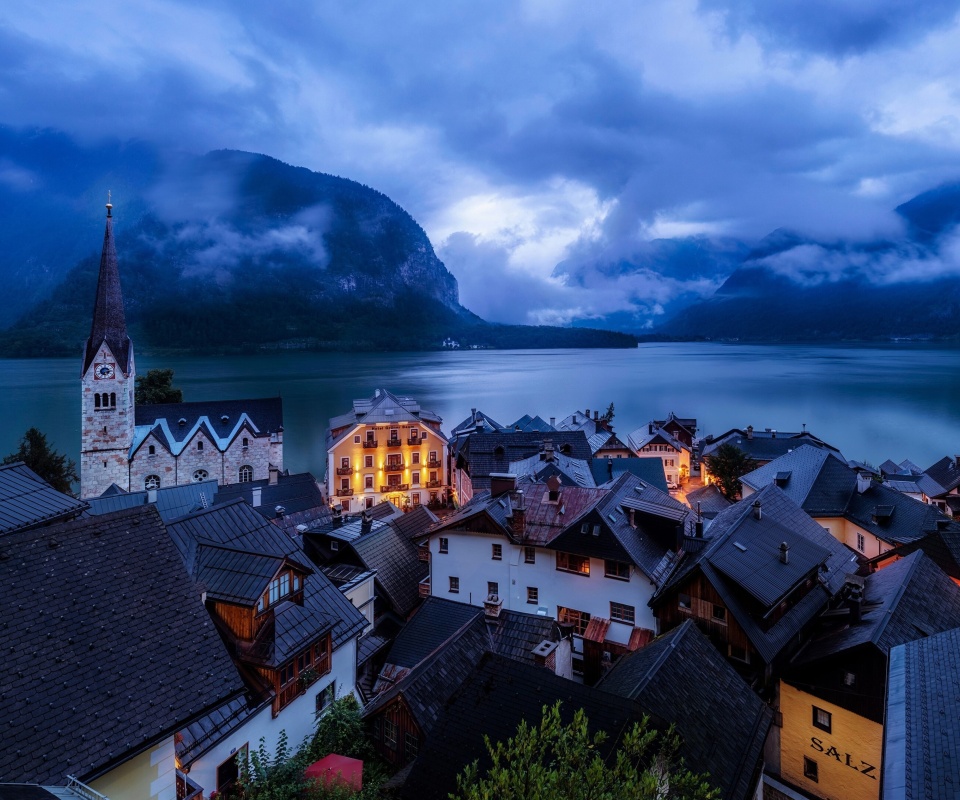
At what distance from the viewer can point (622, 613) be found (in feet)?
75.6

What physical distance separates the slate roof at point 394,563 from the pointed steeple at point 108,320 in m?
40.1

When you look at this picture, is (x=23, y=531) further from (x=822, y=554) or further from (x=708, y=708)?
(x=822, y=554)

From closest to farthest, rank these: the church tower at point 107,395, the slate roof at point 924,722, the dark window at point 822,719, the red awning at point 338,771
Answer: the slate roof at point 924,722 < the red awning at point 338,771 < the dark window at point 822,719 < the church tower at point 107,395

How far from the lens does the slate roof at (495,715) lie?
11.9 metres

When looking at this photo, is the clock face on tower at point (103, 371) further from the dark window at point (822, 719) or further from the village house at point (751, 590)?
the dark window at point (822, 719)

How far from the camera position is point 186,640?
9.80m

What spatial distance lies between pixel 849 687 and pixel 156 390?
3309 inches

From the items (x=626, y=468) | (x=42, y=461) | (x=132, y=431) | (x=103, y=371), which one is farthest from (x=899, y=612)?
(x=103, y=371)

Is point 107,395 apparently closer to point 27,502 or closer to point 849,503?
point 27,502

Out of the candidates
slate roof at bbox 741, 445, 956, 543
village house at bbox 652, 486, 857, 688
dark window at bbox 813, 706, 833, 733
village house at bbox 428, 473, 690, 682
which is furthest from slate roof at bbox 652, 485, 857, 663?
slate roof at bbox 741, 445, 956, 543

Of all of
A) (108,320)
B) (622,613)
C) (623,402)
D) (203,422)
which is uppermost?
(108,320)

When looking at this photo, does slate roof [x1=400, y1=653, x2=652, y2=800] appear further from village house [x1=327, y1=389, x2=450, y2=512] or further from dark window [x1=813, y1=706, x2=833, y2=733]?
village house [x1=327, y1=389, x2=450, y2=512]

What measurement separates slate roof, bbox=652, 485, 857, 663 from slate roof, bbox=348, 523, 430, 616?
446 inches

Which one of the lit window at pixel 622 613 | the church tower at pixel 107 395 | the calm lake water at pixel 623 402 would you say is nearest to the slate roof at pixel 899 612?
the lit window at pixel 622 613
